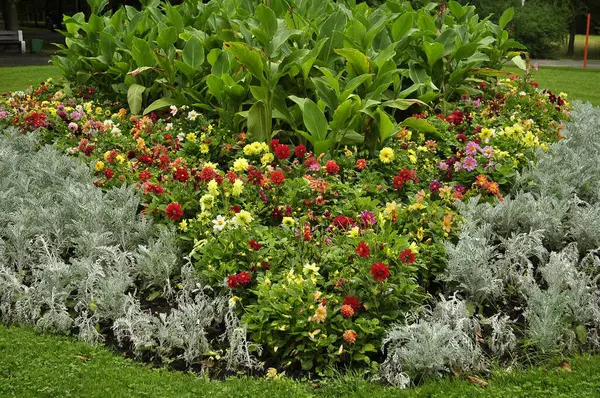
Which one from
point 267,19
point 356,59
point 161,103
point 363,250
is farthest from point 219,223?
point 161,103

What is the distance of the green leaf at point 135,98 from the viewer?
680 centimetres

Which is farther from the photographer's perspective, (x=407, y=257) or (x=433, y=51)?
(x=433, y=51)

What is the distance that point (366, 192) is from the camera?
16.0 feet

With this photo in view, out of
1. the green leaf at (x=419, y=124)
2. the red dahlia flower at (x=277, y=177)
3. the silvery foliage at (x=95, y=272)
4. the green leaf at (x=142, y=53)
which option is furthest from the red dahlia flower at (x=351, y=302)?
the green leaf at (x=142, y=53)

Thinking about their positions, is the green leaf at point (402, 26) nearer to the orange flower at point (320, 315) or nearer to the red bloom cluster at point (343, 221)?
the red bloom cluster at point (343, 221)

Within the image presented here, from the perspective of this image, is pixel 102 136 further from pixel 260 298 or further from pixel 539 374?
pixel 539 374

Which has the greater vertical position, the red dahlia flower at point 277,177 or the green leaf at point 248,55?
the green leaf at point 248,55

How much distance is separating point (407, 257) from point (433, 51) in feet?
10.6

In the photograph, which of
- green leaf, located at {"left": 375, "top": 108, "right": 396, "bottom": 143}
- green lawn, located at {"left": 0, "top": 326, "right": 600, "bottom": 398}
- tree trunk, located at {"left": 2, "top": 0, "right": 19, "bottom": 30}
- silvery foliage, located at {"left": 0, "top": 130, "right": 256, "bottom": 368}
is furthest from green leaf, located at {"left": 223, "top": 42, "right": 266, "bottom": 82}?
tree trunk, located at {"left": 2, "top": 0, "right": 19, "bottom": 30}

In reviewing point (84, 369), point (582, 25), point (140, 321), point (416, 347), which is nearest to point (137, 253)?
point (140, 321)

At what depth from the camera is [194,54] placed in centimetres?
654

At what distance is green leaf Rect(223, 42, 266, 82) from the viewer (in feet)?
17.2

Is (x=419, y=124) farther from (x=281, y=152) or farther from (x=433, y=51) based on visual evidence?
(x=281, y=152)

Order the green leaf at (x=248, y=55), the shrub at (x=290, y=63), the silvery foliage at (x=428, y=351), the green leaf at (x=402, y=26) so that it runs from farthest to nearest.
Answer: the green leaf at (x=402, y=26) → the shrub at (x=290, y=63) → the green leaf at (x=248, y=55) → the silvery foliage at (x=428, y=351)
